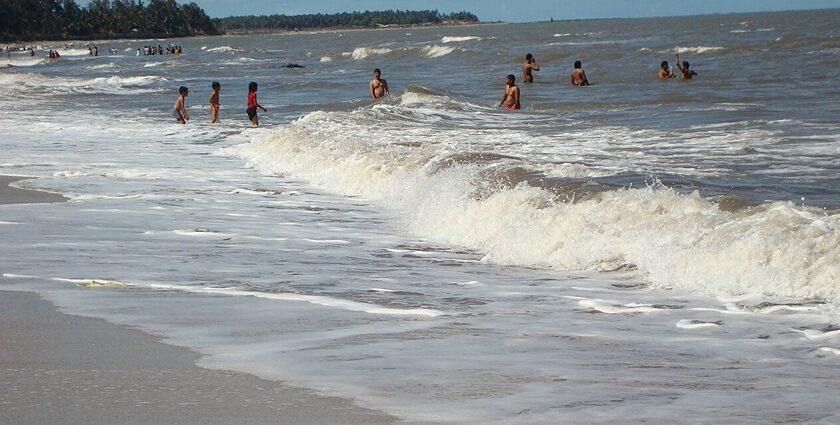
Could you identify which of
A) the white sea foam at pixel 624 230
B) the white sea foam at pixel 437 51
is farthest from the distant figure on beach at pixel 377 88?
the white sea foam at pixel 437 51

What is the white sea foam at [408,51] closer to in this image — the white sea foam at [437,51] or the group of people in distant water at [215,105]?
the white sea foam at [437,51]

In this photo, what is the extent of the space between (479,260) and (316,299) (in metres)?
2.40

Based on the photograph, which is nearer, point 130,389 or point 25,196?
point 130,389

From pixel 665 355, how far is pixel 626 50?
54.1 m

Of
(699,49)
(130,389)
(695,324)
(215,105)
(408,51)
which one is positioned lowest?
(408,51)

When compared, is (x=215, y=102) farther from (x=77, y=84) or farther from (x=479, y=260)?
(x=77, y=84)

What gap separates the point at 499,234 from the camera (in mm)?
9797

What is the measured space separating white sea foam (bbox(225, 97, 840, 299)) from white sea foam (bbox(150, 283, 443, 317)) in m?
1.95

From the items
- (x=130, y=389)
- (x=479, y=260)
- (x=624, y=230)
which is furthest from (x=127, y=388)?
(x=624, y=230)

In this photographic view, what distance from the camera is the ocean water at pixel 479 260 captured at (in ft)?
16.4

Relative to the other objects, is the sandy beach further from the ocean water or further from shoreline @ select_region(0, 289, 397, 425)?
the ocean water

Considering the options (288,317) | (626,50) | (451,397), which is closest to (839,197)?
(288,317)

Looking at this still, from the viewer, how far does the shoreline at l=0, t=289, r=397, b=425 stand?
431cm

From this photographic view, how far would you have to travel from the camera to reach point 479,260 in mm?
9023
